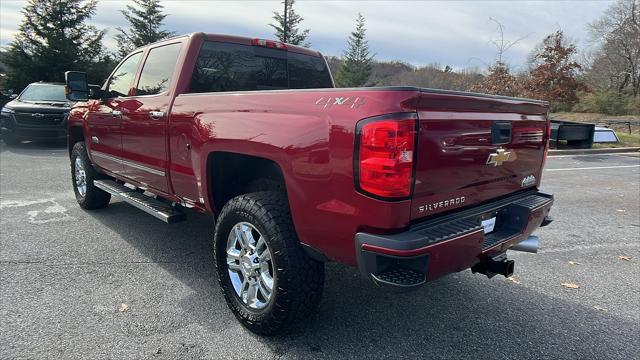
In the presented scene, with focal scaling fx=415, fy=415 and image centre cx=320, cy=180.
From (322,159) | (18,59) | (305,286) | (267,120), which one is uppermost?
(18,59)

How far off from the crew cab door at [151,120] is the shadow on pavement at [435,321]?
0.87m

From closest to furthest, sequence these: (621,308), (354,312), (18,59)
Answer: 1. (354,312)
2. (621,308)
3. (18,59)

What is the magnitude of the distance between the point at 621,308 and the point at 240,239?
2.95 metres

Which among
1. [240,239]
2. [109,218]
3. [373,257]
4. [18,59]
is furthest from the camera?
[18,59]

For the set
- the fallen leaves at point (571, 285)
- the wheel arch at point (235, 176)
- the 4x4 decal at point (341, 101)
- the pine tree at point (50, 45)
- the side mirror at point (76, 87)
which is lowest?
the fallen leaves at point (571, 285)

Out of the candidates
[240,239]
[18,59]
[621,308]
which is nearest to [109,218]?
[240,239]

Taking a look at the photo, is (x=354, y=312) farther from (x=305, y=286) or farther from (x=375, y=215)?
(x=375, y=215)

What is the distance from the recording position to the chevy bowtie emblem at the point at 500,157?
2587 millimetres

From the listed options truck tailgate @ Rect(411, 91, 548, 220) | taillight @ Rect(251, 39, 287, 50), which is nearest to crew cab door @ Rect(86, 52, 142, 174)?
taillight @ Rect(251, 39, 287, 50)

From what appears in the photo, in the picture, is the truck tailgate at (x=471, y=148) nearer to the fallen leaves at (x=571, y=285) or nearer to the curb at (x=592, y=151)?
the fallen leaves at (x=571, y=285)

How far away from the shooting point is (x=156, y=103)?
3.59 meters

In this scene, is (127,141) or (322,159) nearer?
(322,159)

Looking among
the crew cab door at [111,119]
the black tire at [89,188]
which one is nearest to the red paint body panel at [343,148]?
the crew cab door at [111,119]

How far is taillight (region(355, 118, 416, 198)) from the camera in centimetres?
198
